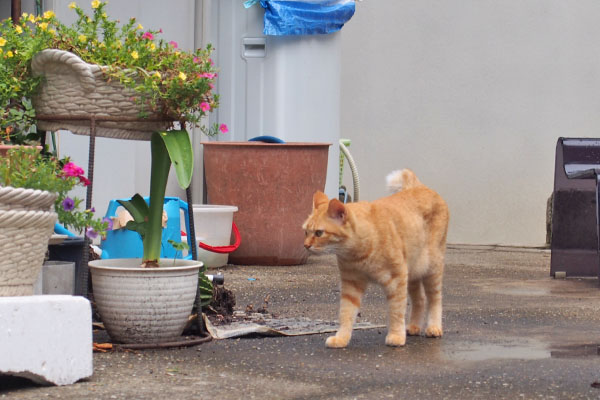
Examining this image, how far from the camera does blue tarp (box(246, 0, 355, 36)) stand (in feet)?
26.1

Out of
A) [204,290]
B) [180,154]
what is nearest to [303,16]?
[204,290]

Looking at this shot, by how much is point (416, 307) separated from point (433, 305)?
0.14m

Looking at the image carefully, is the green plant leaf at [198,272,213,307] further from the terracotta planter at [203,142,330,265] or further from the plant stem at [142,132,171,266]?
the terracotta planter at [203,142,330,265]

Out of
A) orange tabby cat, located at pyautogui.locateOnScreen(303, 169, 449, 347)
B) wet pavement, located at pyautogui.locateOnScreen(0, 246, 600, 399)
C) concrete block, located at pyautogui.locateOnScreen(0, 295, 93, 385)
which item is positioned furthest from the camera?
orange tabby cat, located at pyautogui.locateOnScreen(303, 169, 449, 347)

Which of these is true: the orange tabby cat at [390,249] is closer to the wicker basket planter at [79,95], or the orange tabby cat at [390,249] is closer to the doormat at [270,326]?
the doormat at [270,326]

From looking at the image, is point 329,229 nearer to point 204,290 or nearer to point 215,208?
point 204,290

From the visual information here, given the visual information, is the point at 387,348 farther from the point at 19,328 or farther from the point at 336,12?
the point at 336,12

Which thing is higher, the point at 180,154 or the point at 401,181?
the point at 180,154

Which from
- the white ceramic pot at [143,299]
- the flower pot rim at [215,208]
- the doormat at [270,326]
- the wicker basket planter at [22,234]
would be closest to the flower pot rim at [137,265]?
the white ceramic pot at [143,299]

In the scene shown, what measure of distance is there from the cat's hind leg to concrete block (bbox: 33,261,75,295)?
5.21 ft

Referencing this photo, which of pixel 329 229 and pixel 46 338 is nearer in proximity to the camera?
pixel 46 338

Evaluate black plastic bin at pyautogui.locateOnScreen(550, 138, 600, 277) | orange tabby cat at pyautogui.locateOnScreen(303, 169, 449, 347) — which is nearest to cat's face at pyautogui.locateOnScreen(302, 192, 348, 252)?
orange tabby cat at pyautogui.locateOnScreen(303, 169, 449, 347)

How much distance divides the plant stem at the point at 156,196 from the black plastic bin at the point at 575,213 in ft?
11.4

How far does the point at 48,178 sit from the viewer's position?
3736 mm
